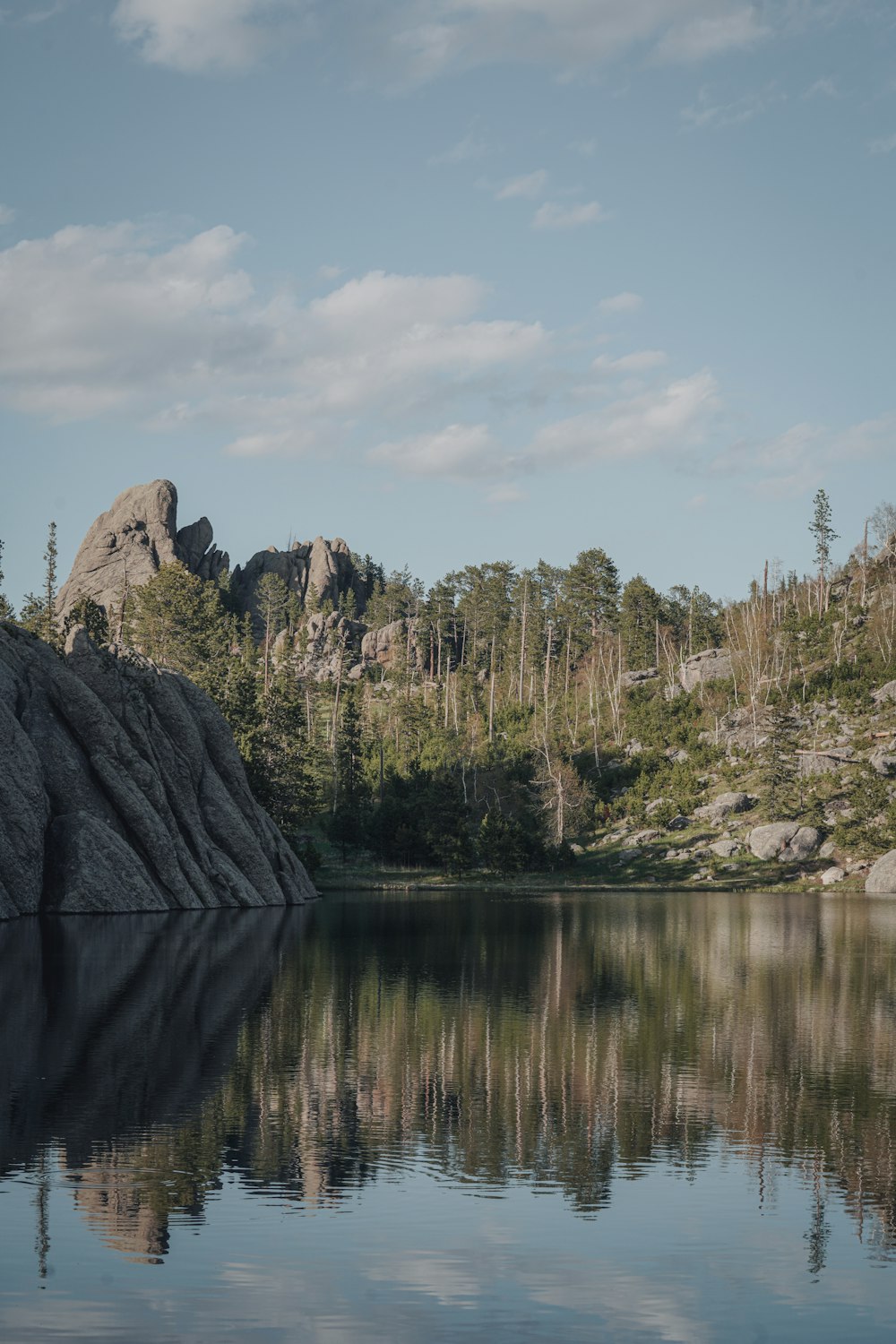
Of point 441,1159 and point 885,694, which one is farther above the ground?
point 885,694

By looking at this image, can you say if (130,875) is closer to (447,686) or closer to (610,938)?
(610,938)

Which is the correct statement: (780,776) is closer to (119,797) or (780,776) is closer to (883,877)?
(883,877)

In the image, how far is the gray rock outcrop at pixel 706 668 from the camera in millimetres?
149500

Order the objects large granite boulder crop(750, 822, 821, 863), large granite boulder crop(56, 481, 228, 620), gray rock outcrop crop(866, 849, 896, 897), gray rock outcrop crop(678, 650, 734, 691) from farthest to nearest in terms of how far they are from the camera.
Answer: large granite boulder crop(56, 481, 228, 620) → gray rock outcrop crop(678, 650, 734, 691) → large granite boulder crop(750, 822, 821, 863) → gray rock outcrop crop(866, 849, 896, 897)

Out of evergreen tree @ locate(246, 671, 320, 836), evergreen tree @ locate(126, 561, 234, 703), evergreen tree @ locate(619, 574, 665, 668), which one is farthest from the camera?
evergreen tree @ locate(619, 574, 665, 668)

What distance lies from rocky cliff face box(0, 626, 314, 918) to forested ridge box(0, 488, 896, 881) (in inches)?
191

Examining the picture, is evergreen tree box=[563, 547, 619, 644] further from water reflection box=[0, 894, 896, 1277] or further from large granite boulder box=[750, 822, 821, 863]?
water reflection box=[0, 894, 896, 1277]

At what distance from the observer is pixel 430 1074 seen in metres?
23.6

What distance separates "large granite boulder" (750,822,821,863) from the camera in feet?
350

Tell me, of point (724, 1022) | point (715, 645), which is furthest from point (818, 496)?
point (724, 1022)

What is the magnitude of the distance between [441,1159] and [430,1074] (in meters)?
5.76

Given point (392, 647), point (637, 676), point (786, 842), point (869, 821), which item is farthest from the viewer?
point (392, 647)

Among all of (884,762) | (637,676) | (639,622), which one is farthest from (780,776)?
(639,622)

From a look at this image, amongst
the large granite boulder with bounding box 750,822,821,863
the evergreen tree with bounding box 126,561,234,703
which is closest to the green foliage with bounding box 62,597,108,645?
the evergreen tree with bounding box 126,561,234,703
